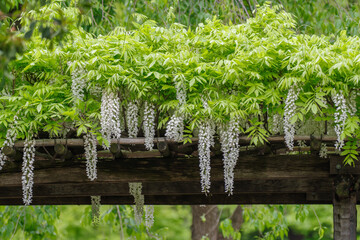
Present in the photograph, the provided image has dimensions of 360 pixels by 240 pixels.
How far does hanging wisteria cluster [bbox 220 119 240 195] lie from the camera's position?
4.51 meters

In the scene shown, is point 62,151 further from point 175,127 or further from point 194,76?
point 194,76

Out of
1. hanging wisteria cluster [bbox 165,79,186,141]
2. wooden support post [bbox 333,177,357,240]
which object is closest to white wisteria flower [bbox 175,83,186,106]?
hanging wisteria cluster [bbox 165,79,186,141]

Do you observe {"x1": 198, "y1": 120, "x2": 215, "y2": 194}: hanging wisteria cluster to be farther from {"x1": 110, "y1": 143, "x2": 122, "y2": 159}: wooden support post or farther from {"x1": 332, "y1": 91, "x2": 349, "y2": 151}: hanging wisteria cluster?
{"x1": 332, "y1": 91, "x2": 349, "y2": 151}: hanging wisteria cluster

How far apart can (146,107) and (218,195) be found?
1.56 meters

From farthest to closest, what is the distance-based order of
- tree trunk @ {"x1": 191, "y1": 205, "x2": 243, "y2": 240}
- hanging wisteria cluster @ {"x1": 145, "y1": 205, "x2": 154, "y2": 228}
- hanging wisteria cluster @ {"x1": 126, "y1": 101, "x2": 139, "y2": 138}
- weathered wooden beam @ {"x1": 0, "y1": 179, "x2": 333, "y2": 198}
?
1. tree trunk @ {"x1": 191, "y1": 205, "x2": 243, "y2": 240}
2. hanging wisteria cluster @ {"x1": 145, "y1": 205, "x2": 154, "y2": 228}
3. weathered wooden beam @ {"x1": 0, "y1": 179, "x2": 333, "y2": 198}
4. hanging wisteria cluster @ {"x1": 126, "y1": 101, "x2": 139, "y2": 138}

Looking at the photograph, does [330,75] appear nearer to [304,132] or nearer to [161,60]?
[304,132]

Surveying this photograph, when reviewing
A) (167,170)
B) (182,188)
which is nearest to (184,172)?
(167,170)

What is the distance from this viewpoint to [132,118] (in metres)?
4.78

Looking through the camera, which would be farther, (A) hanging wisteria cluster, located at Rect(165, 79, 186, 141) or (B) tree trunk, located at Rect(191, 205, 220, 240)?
(B) tree trunk, located at Rect(191, 205, 220, 240)

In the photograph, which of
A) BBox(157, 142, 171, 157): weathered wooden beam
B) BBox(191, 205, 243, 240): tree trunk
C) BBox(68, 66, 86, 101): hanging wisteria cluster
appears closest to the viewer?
BBox(68, 66, 86, 101): hanging wisteria cluster

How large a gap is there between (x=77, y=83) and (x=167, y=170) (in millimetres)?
1115

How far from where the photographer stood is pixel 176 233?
14109 mm

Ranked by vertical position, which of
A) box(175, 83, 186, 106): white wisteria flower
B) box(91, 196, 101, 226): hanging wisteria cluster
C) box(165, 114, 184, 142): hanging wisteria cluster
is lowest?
box(91, 196, 101, 226): hanging wisteria cluster

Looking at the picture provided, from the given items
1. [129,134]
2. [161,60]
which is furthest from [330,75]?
[129,134]
